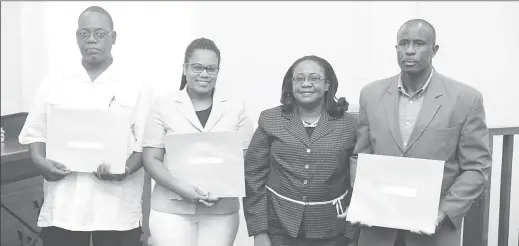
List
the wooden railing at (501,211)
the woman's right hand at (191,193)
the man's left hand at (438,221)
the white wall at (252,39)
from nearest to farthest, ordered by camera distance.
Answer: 1. the man's left hand at (438,221)
2. the woman's right hand at (191,193)
3. the wooden railing at (501,211)
4. the white wall at (252,39)

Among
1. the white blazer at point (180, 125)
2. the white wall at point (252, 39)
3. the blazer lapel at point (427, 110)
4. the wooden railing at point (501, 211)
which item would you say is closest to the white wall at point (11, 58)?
the white wall at point (252, 39)

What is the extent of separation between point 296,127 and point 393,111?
1.22 feet

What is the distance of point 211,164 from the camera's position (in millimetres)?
2014

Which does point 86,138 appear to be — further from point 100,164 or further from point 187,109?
point 187,109

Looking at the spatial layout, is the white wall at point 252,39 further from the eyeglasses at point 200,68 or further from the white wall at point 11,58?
the eyeglasses at point 200,68

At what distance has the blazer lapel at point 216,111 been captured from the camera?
6.79ft

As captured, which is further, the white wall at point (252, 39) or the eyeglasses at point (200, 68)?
the white wall at point (252, 39)

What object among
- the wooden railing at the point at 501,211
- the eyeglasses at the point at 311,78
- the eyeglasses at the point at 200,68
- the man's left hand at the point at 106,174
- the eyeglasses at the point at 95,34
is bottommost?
the wooden railing at the point at 501,211

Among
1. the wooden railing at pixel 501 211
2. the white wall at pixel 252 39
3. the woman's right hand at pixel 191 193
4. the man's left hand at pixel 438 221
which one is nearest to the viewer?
the man's left hand at pixel 438 221

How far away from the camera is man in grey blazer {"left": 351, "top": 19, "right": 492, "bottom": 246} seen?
1811 millimetres

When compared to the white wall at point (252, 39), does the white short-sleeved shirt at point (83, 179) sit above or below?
below

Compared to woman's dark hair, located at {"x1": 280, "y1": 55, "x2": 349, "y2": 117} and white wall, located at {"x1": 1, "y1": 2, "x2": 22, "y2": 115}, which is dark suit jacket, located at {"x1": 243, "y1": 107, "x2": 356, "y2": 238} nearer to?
woman's dark hair, located at {"x1": 280, "y1": 55, "x2": 349, "y2": 117}

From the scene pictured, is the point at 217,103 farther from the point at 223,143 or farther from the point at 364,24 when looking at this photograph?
the point at 364,24

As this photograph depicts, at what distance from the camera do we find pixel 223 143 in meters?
2.01
